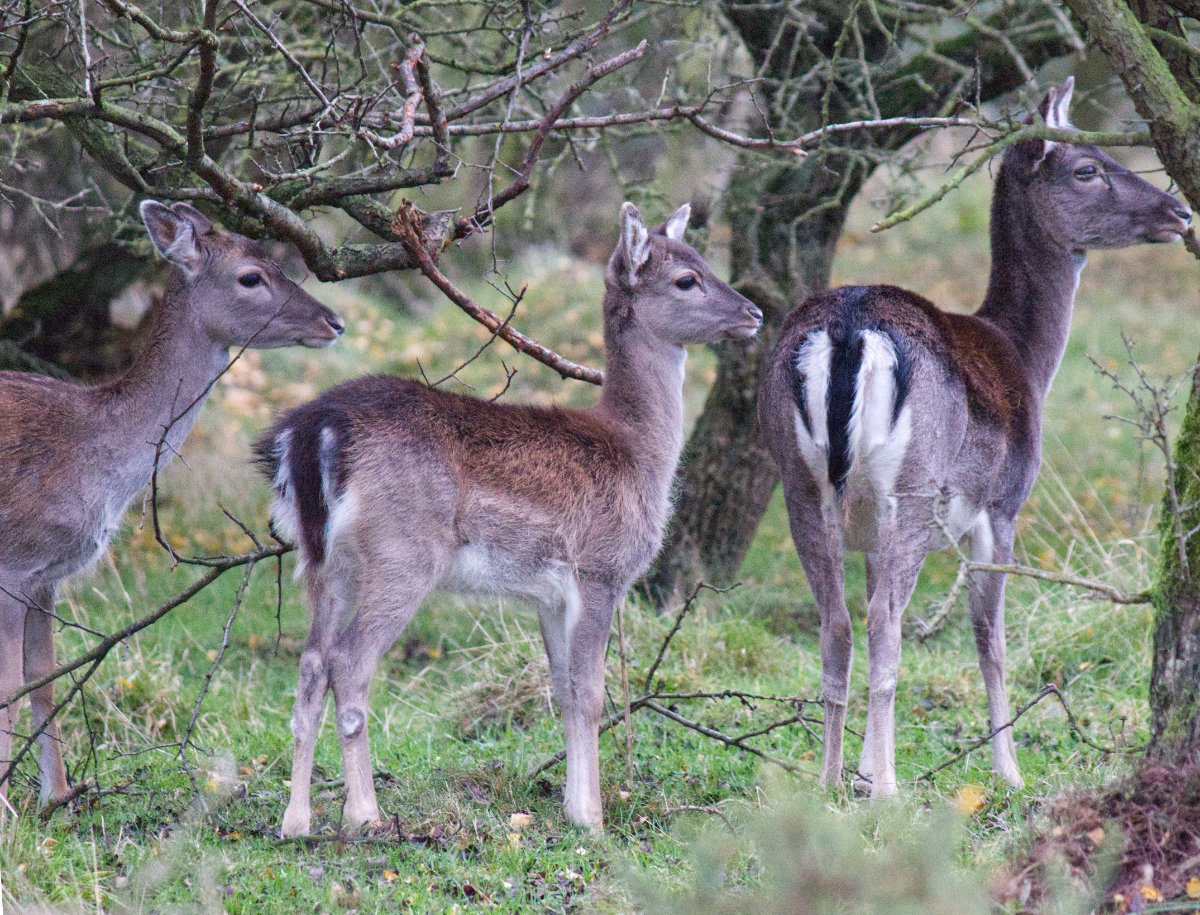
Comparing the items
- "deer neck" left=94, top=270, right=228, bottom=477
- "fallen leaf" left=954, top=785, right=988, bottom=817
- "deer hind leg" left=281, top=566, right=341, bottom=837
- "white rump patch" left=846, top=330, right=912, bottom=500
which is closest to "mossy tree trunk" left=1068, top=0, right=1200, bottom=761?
"fallen leaf" left=954, top=785, right=988, bottom=817

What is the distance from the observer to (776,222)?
7.64 meters

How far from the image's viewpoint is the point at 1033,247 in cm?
600

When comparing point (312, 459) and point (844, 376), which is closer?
point (312, 459)

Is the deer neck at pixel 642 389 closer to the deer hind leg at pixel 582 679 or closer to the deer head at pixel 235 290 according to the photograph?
the deer hind leg at pixel 582 679

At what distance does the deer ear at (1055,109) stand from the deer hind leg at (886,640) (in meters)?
2.21

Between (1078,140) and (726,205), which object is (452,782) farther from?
(726,205)

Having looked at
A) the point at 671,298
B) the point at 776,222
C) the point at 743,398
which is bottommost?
the point at 743,398

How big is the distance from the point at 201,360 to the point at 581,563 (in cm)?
179

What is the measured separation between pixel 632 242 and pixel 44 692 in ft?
9.76

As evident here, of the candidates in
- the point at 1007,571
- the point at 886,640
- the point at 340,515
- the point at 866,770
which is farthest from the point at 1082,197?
the point at 340,515

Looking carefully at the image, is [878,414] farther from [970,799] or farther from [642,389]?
[970,799]

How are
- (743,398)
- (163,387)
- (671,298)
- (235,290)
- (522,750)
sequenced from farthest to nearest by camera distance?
(743,398) → (522,750) → (671,298) → (235,290) → (163,387)

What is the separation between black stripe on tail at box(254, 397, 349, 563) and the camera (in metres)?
4.52

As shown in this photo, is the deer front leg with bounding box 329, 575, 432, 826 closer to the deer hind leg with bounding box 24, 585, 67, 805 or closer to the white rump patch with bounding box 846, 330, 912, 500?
the deer hind leg with bounding box 24, 585, 67, 805
